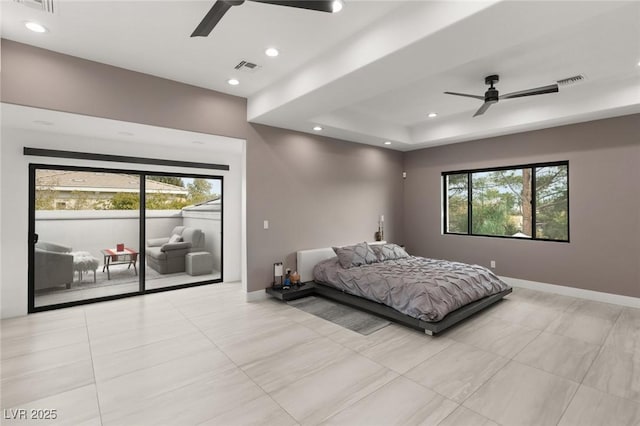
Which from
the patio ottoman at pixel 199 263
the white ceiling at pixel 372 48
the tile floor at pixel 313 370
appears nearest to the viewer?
the tile floor at pixel 313 370

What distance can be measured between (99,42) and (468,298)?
5.12m

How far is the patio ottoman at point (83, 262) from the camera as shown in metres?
4.60

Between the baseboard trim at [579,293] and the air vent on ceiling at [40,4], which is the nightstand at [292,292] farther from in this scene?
the air vent on ceiling at [40,4]

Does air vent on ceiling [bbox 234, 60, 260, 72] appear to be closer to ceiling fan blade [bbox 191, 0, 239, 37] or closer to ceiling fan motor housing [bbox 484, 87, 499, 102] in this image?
ceiling fan blade [bbox 191, 0, 239, 37]

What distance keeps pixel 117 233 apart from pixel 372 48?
4728 mm

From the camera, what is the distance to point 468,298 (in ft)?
12.8

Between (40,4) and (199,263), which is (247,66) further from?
(199,263)

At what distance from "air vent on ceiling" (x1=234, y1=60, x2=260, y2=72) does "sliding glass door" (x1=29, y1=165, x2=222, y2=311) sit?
8.66 ft

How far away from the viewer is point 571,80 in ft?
13.0

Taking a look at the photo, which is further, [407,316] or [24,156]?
[24,156]

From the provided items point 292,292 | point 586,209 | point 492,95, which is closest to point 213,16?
point 492,95

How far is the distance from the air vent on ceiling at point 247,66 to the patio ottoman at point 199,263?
3.55 m

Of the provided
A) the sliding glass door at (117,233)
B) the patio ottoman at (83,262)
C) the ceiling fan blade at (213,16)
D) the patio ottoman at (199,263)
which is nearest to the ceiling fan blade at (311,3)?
the ceiling fan blade at (213,16)

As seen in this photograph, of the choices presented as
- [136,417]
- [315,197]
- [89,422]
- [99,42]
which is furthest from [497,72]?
[89,422]
